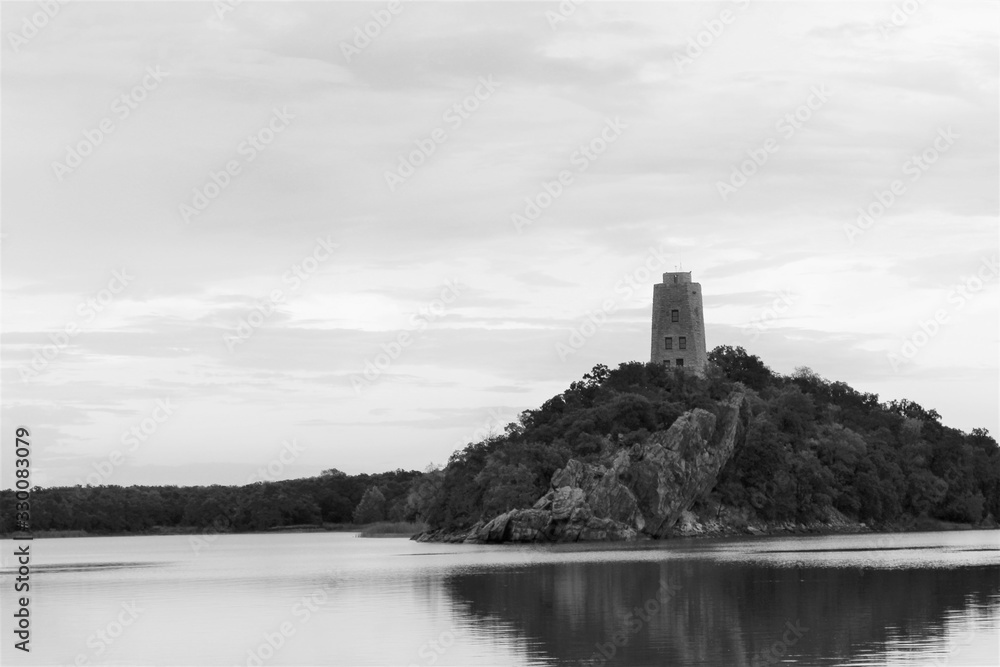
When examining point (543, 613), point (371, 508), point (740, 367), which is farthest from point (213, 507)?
point (543, 613)

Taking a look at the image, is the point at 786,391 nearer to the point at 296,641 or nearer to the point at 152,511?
the point at 152,511

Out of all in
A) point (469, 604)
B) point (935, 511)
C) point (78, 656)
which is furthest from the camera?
point (935, 511)

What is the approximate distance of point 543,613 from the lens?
3412 cm

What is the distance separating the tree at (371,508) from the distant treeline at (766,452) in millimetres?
5480

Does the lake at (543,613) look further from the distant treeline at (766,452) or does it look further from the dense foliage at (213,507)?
the dense foliage at (213,507)

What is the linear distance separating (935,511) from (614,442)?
3561cm

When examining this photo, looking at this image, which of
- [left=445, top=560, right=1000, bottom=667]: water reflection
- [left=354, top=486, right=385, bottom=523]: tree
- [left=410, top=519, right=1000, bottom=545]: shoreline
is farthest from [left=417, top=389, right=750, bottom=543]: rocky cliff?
[left=354, top=486, right=385, bottom=523]: tree

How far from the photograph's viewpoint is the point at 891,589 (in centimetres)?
3841

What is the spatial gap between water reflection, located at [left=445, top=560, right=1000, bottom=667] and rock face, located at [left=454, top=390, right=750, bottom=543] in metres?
38.9

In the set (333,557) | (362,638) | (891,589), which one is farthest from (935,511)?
(362,638)

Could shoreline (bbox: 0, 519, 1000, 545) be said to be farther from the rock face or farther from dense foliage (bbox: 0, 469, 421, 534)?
dense foliage (bbox: 0, 469, 421, 534)

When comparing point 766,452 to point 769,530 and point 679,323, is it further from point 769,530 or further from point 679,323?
point 679,323

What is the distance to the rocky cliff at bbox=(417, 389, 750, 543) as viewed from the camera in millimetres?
88875

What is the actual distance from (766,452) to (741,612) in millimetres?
72254
